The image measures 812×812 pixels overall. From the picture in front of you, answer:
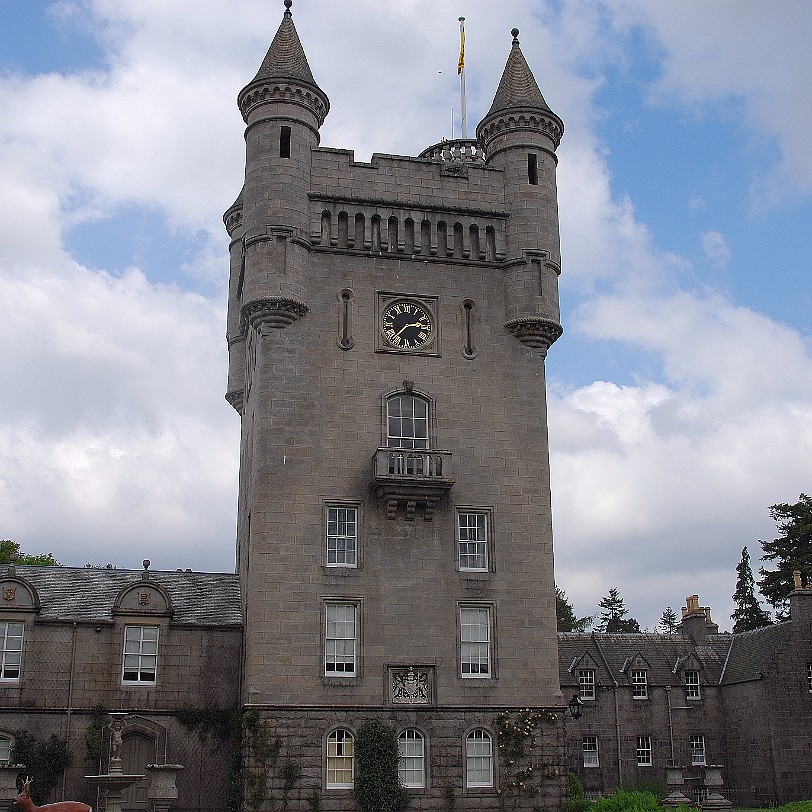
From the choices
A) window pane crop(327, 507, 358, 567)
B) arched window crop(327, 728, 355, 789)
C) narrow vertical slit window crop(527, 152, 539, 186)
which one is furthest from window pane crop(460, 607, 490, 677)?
narrow vertical slit window crop(527, 152, 539, 186)

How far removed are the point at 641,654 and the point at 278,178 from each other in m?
31.0

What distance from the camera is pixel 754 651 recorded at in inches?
2018

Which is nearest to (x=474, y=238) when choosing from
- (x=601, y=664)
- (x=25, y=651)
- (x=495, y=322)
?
(x=495, y=322)

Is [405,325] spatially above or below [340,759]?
above

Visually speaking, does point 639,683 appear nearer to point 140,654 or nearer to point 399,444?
point 399,444

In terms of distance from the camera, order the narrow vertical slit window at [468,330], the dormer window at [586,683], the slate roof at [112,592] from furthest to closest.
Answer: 1. the dormer window at [586,683]
2. the narrow vertical slit window at [468,330]
3. the slate roof at [112,592]

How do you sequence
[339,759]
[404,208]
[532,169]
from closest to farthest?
[339,759]
[404,208]
[532,169]

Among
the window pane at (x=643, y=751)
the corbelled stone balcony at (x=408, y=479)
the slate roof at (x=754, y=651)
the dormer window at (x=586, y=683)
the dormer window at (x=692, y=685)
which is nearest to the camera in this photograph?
the corbelled stone balcony at (x=408, y=479)

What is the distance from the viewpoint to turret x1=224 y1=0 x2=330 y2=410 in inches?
1389

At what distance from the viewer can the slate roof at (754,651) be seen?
49.3m

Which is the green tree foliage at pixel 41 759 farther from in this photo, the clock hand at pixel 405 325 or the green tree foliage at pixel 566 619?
the green tree foliage at pixel 566 619

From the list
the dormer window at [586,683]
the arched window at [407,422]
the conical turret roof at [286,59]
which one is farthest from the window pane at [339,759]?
the conical turret roof at [286,59]

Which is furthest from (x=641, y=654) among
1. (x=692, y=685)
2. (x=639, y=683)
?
(x=692, y=685)

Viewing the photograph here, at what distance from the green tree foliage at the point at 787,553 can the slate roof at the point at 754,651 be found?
46.4 feet
